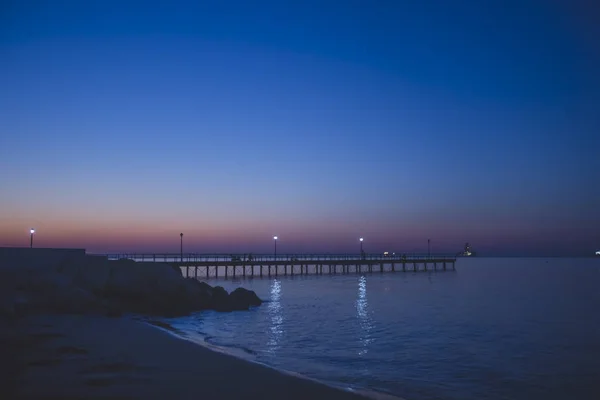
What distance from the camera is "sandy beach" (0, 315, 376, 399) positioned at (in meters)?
8.68

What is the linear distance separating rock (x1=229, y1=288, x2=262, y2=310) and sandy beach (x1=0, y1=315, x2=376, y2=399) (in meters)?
13.2

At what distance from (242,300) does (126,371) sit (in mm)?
19189

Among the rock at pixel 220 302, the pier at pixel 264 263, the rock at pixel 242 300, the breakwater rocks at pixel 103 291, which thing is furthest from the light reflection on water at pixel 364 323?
the pier at pixel 264 263

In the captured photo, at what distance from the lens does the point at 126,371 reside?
33.6 feet

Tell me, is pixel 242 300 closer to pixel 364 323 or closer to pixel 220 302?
pixel 220 302

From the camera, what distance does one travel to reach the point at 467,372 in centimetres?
1442

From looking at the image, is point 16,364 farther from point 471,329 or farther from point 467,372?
point 471,329

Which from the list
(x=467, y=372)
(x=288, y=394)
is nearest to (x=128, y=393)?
(x=288, y=394)

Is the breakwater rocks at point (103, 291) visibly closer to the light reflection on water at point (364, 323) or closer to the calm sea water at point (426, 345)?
the calm sea water at point (426, 345)

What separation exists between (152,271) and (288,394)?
18.0 metres

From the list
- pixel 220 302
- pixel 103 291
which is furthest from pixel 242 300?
pixel 103 291

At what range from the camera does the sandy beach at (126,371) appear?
28.5 ft

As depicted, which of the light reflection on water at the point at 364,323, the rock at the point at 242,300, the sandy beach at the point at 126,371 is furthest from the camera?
the rock at the point at 242,300

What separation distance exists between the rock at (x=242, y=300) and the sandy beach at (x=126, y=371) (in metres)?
13.2
